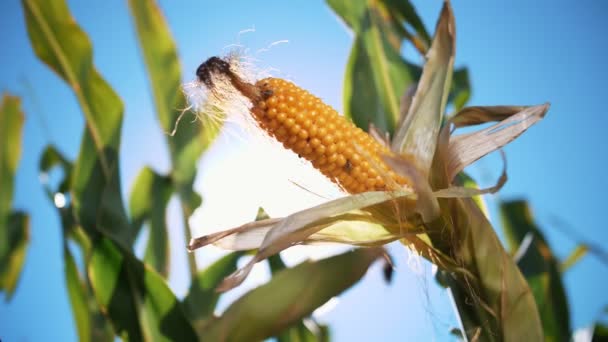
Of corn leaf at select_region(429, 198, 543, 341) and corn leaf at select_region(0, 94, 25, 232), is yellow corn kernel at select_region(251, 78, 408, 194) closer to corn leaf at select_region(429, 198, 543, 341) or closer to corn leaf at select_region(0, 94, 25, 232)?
corn leaf at select_region(429, 198, 543, 341)

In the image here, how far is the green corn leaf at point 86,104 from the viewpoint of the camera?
733 millimetres

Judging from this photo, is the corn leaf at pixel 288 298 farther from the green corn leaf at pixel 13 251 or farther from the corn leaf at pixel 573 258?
the green corn leaf at pixel 13 251

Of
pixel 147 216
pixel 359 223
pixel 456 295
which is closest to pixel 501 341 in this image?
pixel 456 295

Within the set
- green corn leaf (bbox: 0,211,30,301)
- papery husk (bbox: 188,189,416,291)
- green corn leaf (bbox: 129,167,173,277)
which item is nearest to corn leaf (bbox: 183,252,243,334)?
green corn leaf (bbox: 129,167,173,277)

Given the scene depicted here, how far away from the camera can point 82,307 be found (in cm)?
91

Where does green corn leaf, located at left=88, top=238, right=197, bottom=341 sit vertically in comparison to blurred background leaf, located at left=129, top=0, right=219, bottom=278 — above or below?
below

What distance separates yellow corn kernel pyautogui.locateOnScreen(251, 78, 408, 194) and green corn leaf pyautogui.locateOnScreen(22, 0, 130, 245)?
0.38m

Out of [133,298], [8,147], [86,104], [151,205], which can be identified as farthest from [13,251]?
[133,298]

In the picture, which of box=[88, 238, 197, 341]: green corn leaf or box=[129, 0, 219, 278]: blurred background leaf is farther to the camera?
box=[129, 0, 219, 278]: blurred background leaf

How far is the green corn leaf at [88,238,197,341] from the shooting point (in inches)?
24.2

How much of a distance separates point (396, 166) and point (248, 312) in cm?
28

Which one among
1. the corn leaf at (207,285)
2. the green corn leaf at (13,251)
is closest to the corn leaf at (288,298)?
the corn leaf at (207,285)

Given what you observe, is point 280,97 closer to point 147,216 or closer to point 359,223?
point 359,223

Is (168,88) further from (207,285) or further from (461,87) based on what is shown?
(461,87)
